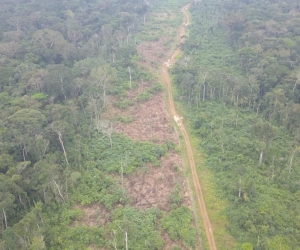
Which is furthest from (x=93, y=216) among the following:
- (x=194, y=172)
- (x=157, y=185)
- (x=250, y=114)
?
(x=250, y=114)

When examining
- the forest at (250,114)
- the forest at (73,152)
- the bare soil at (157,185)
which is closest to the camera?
the forest at (73,152)

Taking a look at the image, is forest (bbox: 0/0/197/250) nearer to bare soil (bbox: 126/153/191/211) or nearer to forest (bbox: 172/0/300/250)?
bare soil (bbox: 126/153/191/211)

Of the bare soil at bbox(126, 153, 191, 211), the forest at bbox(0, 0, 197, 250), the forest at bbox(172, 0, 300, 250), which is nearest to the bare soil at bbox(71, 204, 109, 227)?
the forest at bbox(0, 0, 197, 250)

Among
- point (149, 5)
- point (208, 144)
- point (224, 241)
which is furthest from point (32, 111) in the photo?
point (149, 5)

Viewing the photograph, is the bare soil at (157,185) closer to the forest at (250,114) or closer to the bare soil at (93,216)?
the bare soil at (93,216)

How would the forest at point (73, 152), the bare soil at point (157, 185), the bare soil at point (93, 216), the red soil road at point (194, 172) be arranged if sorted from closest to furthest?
1. the forest at point (73, 152)
2. the red soil road at point (194, 172)
3. the bare soil at point (93, 216)
4. the bare soil at point (157, 185)

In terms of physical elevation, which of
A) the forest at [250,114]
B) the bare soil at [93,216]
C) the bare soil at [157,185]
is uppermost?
the forest at [250,114]

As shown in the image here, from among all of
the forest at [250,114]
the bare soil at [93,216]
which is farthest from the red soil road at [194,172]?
the bare soil at [93,216]
